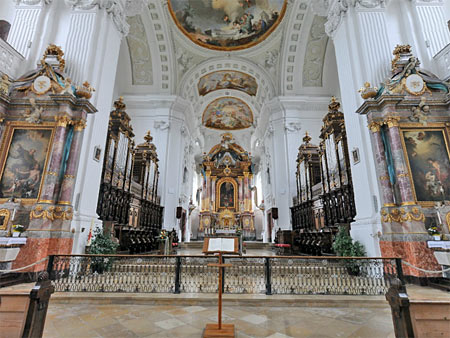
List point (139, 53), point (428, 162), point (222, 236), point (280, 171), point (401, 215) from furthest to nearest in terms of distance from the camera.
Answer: point (280, 171)
point (139, 53)
point (428, 162)
point (401, 215)
point (222, 236)

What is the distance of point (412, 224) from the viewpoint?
199 inches

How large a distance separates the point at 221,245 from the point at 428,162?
566 cm

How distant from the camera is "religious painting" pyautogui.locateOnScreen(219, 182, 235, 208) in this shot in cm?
→ 2533

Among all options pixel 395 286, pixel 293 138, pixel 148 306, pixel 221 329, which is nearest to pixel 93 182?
pixel 148 306

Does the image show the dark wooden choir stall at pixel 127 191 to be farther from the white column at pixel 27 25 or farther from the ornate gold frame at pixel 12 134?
the white column at pixel 27 25

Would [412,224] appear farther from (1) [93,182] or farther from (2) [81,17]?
(2) [81,17]

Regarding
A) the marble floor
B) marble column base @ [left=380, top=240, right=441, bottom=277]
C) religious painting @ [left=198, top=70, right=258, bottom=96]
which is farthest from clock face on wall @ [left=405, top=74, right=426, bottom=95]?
religious painting @ [left=198, top=70, right=258, bottom=96]

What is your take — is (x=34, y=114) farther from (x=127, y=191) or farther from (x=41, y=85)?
(x=127, y=191)

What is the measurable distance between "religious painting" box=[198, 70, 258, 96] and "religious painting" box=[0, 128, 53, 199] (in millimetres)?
13590

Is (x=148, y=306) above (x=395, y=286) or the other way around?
the other way around

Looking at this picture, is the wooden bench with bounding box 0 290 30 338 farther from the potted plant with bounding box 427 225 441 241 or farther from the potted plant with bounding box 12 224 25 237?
the potted plant with bounding box 427 225 441 241

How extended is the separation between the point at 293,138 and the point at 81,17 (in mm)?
11376

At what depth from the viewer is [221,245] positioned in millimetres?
2875

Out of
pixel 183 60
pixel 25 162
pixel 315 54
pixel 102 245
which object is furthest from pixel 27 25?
pixel 315 54
